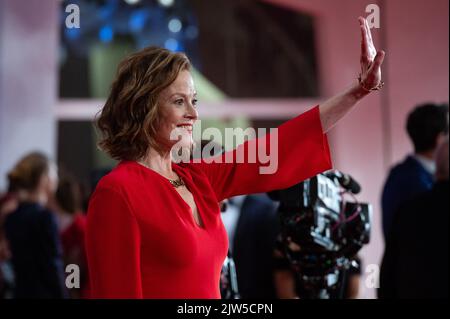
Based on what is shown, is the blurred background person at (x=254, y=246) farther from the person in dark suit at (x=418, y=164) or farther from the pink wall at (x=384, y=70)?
the pink wall at (x=384, y=70)

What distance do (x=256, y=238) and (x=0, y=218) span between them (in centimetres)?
178

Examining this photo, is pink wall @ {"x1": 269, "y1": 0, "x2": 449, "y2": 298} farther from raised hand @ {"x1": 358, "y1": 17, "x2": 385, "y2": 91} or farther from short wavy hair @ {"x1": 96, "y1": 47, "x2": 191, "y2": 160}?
short wavy hair @ {"x1": 96, "y1": 47, "x2": 191, "y2": 160}

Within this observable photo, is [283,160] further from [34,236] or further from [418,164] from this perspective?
[34,236]

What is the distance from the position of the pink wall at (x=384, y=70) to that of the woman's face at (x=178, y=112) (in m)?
2.95

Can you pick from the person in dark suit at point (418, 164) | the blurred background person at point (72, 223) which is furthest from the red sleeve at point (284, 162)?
the blurred background person at point (72, 223)

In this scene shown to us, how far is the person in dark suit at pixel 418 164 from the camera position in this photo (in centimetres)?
303

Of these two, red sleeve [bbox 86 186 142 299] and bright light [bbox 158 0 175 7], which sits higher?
bright light [bbox 158 0 175 7]

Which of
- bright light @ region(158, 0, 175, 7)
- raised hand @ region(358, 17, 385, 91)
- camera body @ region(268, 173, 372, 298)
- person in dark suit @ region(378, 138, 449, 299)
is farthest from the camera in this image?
bright light @ region(158, 0, 175, 7)

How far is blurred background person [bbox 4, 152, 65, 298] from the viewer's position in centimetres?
342

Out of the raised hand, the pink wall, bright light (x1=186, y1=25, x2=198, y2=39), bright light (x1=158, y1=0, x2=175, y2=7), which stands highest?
bright light (x1=158, y1=0, x2=175, y2=7)

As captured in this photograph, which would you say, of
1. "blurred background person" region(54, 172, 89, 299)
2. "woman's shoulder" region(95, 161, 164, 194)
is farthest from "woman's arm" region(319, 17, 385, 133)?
"blurred background person" region(54, 172, 89, 299)

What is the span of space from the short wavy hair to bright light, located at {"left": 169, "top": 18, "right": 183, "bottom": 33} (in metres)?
4.78

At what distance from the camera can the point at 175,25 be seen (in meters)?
6.40
